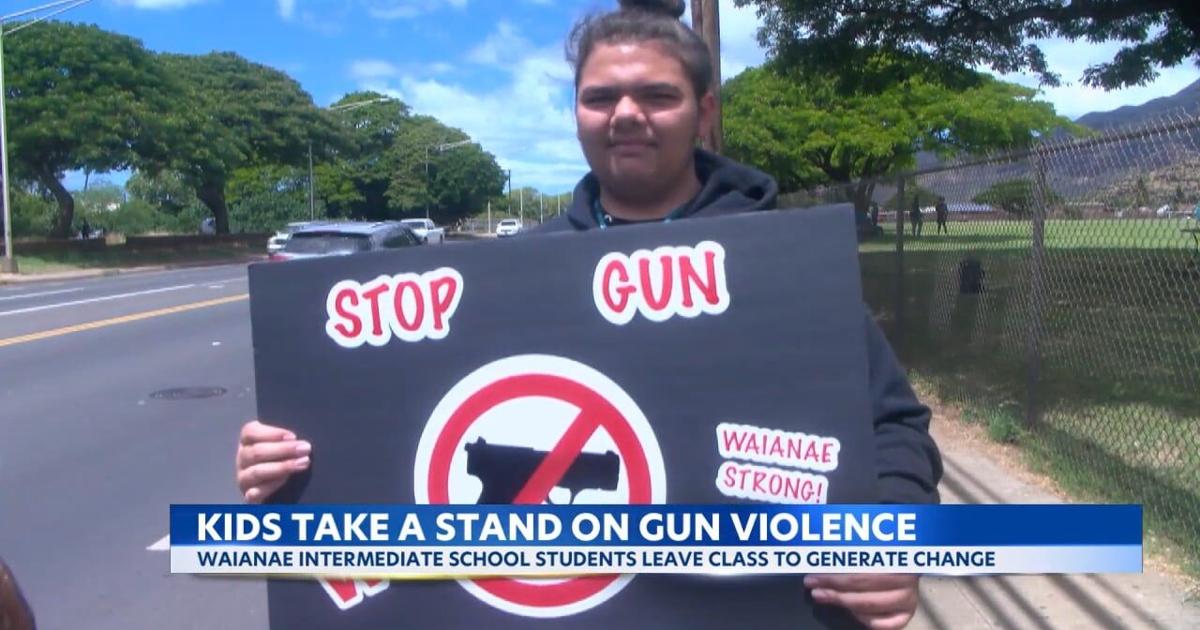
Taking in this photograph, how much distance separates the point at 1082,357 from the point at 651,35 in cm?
913

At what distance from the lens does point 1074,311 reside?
31.4 ft

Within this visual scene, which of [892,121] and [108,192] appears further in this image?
[108,192]

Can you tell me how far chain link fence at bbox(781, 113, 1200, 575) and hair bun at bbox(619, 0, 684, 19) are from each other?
405 centimetres

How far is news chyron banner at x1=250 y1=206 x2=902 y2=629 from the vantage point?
1.71 m

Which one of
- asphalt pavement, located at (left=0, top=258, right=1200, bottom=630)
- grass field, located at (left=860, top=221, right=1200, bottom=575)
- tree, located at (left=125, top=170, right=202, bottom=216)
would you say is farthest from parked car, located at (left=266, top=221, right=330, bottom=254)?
tree, located at (left=125, top=170, right=202, bottom=216)

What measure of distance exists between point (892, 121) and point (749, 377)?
36302 millimetres

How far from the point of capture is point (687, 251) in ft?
5.75

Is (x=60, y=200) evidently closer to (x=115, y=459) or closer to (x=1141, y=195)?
(x=115, y=459)

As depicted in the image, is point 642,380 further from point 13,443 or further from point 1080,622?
point 13,443

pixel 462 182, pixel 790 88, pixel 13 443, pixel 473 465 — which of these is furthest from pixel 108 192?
pixel 473 465

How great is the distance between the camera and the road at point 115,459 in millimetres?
4824

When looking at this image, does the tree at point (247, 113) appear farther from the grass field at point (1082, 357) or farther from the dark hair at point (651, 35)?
the dark hair at point (651, 35)

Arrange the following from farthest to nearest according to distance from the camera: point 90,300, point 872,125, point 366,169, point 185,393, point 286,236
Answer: point 366,169 < point 872,125 < point 286,236 < point 90,300 < point 185,393

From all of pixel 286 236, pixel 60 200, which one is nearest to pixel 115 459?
pixel 286 236
